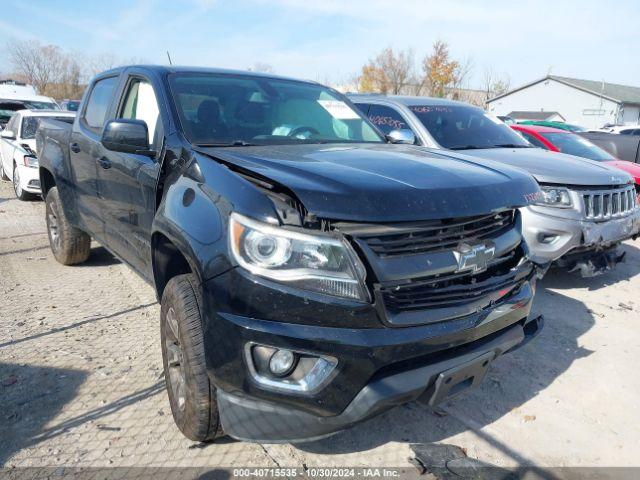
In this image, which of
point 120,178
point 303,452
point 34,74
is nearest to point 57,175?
point 120,178

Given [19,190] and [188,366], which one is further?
[19,190]

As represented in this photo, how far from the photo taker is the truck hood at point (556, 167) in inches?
187

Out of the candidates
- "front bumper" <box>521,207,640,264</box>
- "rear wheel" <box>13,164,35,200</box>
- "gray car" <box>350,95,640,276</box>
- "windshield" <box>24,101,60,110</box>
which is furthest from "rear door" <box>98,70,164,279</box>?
"windshield" <box>24,101,60,110</box>

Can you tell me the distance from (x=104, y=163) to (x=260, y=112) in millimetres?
1240

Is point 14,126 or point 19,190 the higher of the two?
point 14,126

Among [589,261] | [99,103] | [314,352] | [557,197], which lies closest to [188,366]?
[314,352]

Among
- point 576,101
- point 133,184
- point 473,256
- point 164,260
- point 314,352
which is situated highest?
point 576,101

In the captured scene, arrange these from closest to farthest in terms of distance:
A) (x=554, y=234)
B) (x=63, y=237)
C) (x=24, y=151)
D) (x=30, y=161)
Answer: (x=554, y=234)
(x=63, y=237)
(x=30, y=161)
(x=24, y=151)

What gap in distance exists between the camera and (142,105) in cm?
343

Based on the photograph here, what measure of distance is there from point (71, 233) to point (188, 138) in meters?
2.89

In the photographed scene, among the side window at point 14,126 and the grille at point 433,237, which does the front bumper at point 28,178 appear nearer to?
the side window at point 14,126

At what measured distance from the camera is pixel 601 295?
16.5ft

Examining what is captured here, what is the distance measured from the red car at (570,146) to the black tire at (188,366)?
6.55 meters

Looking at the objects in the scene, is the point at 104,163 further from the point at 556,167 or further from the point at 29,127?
the point at 29,127
